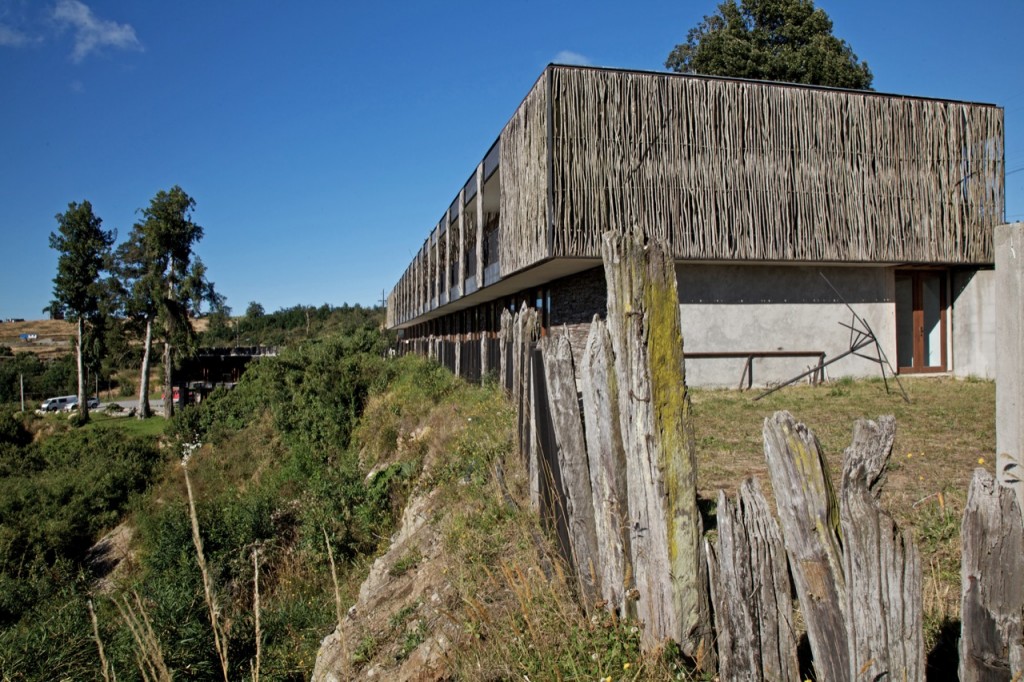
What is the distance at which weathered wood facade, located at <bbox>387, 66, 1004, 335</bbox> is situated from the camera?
1369 cm

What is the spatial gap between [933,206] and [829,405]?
7.91m

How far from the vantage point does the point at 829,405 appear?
1067 centimetres

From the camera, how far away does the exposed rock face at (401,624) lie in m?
3.88

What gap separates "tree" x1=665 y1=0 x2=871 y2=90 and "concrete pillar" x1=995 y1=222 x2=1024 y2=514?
30.6 metres

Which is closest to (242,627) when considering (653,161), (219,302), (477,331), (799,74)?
(653,161)

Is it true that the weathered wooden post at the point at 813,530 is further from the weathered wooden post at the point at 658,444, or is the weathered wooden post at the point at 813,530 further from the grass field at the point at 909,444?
the grass field at the point at 909,444

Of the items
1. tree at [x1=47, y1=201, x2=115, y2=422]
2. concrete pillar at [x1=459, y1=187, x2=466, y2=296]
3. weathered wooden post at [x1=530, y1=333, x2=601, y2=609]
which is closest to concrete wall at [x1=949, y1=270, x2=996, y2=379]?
concrete pillar at [x1=459, y1=187, x2=466, y2=296]

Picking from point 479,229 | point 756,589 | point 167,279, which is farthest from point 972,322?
point 167,279

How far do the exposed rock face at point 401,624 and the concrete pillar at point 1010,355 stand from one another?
254 cm

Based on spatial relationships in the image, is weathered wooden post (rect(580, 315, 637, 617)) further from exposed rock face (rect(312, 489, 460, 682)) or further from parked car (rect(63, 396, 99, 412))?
parked car (rect(63, 396, 99, 412))

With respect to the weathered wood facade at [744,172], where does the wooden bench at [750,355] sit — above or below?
below

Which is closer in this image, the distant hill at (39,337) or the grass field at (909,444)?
the grass field at (909,444)

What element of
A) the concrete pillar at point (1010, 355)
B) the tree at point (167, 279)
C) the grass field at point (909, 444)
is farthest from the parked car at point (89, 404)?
the concrete pillar at point (1010, 355)

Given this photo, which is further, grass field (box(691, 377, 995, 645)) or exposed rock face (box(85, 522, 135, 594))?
exposed rock face (box(85, 522, 135, 594))
